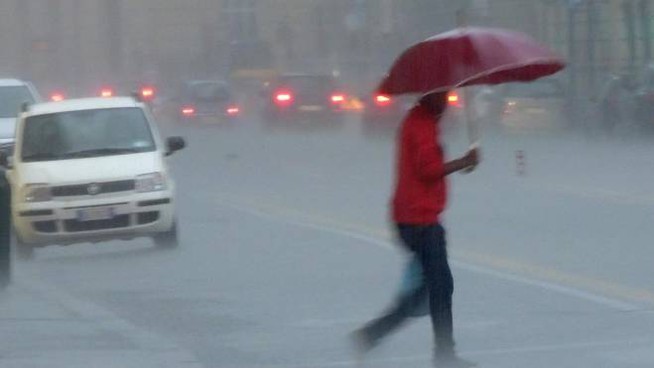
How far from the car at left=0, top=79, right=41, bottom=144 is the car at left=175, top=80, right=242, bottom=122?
29003 millimetres

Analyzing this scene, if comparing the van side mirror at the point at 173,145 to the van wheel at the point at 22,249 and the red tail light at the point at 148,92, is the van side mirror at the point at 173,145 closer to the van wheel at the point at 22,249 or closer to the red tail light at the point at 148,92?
the van wheel at the point at 22,249

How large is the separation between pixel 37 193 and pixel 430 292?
8358 millimetres

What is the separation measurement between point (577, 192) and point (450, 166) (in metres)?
14.4

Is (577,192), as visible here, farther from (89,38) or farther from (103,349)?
(89,38)

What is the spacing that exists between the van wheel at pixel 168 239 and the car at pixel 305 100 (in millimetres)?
30687

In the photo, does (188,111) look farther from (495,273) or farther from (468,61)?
(468,61)

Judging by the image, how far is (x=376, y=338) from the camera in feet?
30.2

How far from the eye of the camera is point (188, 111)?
53.4 m

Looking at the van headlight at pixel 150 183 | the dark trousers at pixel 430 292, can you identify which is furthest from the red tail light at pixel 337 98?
the dark trousers at pixel 430 292

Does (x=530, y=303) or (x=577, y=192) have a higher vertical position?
(x=530, y=303)

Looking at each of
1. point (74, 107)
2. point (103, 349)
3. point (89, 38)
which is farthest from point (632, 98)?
point (89, 38)

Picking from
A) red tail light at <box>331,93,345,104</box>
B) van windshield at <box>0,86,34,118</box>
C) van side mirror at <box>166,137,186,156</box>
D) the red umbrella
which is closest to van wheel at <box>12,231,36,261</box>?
van side mirror at <box>166,137,186,156</box>

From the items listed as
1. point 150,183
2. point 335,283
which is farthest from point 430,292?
point 150,183

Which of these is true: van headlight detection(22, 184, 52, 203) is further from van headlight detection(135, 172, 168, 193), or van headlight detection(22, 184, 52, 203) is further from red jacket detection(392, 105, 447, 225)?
red jacket detection(392, 105, 447, 225)
